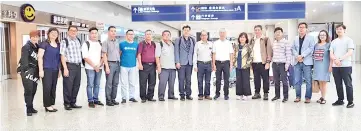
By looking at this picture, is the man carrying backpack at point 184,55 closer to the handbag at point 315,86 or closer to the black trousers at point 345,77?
the handbag at point 315,86

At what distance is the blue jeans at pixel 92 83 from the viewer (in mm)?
5766

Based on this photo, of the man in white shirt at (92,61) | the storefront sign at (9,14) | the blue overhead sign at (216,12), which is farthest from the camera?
the blue overhead sign at (216,12)

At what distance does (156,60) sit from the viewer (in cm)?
634

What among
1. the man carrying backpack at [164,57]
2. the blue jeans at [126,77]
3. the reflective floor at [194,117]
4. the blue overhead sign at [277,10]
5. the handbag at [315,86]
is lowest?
the reflective floor at [194,117]

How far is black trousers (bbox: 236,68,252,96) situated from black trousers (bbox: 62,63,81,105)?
2.94 m

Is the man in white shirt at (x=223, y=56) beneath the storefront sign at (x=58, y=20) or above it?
beneath

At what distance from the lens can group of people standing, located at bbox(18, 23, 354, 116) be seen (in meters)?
5.31

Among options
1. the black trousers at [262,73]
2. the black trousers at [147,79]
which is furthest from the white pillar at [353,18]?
the black trousers at [147,79]

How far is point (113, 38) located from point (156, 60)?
891 mm

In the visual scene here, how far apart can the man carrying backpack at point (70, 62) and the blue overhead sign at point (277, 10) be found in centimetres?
895

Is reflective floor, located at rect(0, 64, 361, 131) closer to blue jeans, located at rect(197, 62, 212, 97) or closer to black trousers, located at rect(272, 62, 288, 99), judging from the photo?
black trousers, located at rect(272, 62, 288, 99)

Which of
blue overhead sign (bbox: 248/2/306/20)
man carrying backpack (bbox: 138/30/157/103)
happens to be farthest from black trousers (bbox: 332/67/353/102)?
blue overhead sign (bbox: 248/2/306/20)

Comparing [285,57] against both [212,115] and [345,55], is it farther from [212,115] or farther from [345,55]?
[212,115]

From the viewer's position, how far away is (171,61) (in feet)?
21.1
